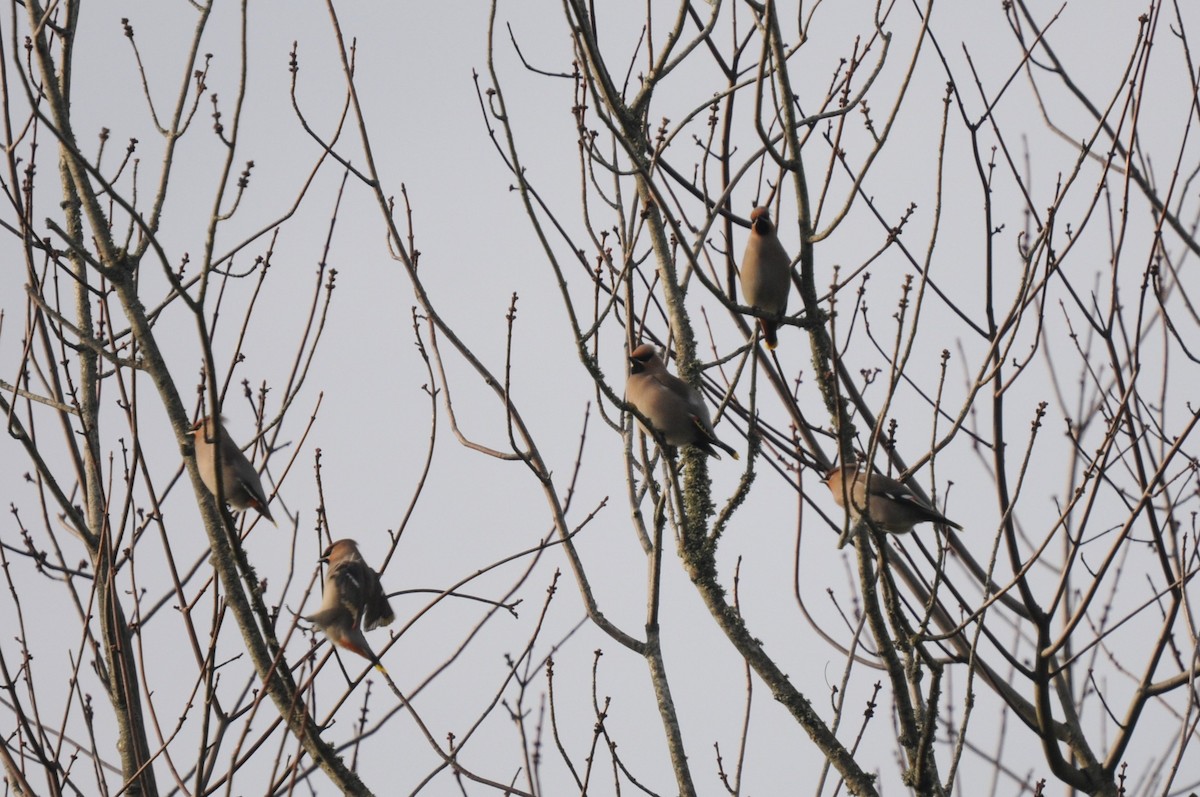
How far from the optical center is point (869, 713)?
468 centimetres

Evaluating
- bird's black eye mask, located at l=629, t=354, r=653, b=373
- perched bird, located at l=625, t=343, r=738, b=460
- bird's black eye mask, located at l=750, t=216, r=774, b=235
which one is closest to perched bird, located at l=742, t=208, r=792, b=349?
bird's black eye mask, located at l=750, t=216, r=774, b=235

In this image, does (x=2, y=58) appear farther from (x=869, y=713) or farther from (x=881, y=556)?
(x=869, y=713)

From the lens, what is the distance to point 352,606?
5.37 m

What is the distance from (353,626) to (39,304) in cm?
179

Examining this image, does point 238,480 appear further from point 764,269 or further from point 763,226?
point 763,226

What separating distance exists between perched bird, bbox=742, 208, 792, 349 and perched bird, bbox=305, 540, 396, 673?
7.91ft

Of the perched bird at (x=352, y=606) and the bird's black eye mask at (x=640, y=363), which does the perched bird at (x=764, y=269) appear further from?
the perched bird at (x=352, y=606)

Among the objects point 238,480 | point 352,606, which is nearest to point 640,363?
point 352,606

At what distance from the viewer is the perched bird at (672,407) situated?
5402 millimetres

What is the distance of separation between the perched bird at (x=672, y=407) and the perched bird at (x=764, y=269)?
90 centimetres

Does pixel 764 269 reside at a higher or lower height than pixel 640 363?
higher

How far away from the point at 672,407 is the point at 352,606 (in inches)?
58.3

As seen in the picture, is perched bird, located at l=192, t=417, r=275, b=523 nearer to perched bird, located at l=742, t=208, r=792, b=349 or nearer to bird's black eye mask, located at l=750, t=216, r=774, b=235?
perched bird, located at l=742, t=208, r=792, b=349

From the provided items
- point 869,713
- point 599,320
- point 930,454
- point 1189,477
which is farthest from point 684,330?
point 1189,477
